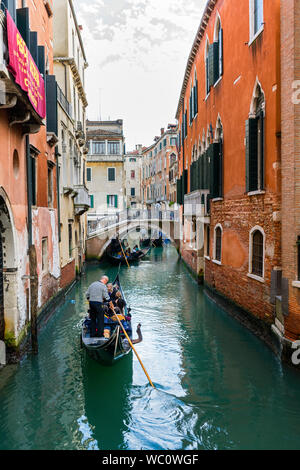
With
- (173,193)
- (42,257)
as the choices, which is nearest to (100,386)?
(42,257)

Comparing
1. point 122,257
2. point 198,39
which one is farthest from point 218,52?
point 122,257

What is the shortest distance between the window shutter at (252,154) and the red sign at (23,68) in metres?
3.43

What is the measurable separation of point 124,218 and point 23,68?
49.4 feet

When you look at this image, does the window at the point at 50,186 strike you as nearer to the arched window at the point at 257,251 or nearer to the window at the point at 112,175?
the arched window at the point at 257,251

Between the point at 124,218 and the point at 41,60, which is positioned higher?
the point at 41,60

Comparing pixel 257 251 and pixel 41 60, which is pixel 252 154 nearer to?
pixel 257 251

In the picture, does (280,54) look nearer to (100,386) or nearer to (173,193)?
(100,386)

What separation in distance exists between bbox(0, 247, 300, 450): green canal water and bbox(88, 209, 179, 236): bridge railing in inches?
418

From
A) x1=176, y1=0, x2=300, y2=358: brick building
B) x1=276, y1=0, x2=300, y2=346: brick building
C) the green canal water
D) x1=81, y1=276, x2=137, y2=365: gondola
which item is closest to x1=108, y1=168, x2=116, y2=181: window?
x1=176, y1=0, x2=300, y2=358: brick building

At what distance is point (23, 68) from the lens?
484 centimetres

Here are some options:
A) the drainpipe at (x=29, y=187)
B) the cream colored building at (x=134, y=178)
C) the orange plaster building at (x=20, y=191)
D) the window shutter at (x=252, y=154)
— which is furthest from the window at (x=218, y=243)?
the cream colored building at (x=134, y=178)

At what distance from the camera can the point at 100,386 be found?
547 cm

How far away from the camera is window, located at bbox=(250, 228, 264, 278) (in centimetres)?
680

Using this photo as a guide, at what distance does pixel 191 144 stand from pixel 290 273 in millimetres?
9570
